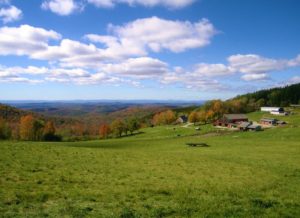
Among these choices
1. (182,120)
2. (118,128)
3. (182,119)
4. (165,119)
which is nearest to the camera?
(118,128)

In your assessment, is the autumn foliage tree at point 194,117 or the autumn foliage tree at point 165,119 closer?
the autumn foliage tree at point 194,117

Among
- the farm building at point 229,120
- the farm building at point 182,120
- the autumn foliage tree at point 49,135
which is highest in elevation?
the farm building at point 229,120

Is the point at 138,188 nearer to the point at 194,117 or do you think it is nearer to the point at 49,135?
the point at 49,135

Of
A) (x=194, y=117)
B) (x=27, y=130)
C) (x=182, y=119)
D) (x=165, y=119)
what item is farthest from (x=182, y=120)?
(x=27, y=130)

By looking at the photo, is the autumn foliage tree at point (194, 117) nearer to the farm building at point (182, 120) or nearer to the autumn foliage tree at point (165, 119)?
the farm building at point (182, 120)

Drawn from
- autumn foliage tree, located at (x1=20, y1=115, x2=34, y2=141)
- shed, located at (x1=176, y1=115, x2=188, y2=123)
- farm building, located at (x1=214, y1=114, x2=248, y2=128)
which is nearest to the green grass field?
farm building, located at (x1=214, y1=114, x2=248, y2=128)

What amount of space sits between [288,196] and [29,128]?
12595 cm

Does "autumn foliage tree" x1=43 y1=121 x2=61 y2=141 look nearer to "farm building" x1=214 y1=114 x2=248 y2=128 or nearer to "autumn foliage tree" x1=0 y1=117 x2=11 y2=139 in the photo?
"autumn foliage tree" x1=0 y1=117 x2=11 y2=139

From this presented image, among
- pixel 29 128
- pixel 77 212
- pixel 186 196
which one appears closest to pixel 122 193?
pixel 186 196

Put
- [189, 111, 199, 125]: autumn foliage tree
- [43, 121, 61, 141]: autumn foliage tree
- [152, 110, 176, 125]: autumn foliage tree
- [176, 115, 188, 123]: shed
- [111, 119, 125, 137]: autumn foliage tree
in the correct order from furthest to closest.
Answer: [152, 110, 176, 125]: autumn foliage tree, [176, 115, 188, 123]: shed, [189, 111, 199, 125]: autumn foliage tree, [111, 119, 125, 137]: autumn foliage tree, [43, 121, 61, 141]: autumn foliage tree

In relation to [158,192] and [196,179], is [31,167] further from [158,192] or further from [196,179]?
[196,179]

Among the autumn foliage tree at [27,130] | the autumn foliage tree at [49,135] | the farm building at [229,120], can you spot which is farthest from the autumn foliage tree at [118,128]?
the farm building at [229,120]

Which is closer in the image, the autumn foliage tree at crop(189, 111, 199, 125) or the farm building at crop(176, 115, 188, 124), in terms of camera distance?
the autumn foliage tree at crop(189, 111, 199, 125)

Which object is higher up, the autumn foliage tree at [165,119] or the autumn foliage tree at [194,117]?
the autumn foliage tree at [194,117]
